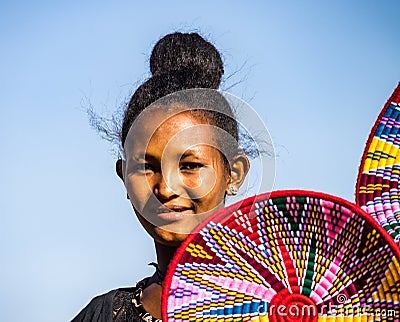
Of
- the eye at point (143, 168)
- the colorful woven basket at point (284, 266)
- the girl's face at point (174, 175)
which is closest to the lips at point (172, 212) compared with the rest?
the girl's face at point (174, 175)

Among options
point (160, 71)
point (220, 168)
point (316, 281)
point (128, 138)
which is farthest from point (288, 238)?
point (160, 71)

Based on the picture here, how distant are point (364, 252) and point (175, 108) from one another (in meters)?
0.74

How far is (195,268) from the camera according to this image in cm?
168

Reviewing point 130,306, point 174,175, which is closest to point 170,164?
point 174,175

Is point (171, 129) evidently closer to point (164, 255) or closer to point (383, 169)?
point (164, 255)

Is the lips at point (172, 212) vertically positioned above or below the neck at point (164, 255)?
above

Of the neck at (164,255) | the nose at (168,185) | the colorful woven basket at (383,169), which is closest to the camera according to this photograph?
the colorful woven basket at (383,169)

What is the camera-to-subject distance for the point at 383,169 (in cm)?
178

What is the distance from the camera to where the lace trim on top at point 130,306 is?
2.16 metres

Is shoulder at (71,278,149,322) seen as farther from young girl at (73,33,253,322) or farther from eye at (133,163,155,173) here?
eye at (133,163,155,173)

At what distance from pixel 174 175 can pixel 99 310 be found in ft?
1.67

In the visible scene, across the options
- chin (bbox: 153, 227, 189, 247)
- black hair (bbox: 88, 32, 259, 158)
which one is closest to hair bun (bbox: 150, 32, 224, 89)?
black hair (bbox: 88, 32, 259, 158)

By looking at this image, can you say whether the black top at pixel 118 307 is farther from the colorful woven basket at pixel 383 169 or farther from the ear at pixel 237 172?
Result: the colorful woven basket at pixel 383 169

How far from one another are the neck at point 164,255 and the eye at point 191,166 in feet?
0.75
